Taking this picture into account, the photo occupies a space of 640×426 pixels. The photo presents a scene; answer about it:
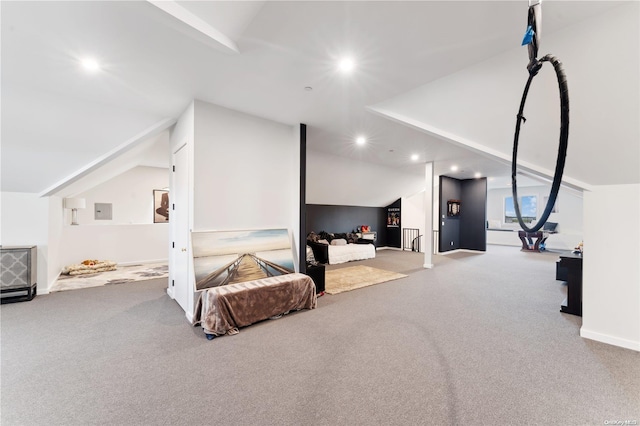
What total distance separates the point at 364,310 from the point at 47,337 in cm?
362

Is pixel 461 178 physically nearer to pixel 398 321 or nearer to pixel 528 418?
pixel 398 321

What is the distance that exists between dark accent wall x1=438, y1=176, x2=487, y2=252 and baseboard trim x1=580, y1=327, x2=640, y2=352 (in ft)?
19.7

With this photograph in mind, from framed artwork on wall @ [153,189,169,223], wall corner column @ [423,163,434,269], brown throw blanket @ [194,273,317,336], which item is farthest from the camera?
framed artwork on wall @ [153,189,169,223]

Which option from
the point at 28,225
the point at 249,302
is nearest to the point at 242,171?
the point at 249,302

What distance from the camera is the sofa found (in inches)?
279

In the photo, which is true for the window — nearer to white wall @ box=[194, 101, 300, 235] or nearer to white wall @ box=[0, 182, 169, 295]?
white wall @ box=[194, 101, 300, 235]

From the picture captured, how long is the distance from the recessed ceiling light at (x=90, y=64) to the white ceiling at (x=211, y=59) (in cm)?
6

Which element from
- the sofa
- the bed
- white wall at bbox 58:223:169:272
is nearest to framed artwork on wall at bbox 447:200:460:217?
the sofa

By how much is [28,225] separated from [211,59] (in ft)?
14.5

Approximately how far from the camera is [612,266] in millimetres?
2689

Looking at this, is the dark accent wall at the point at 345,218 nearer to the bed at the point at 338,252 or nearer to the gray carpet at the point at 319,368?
the bed at the point at 338,252

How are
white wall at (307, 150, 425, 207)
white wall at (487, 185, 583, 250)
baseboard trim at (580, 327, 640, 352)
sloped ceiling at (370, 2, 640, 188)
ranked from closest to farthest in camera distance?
sloped ceiling at (370, 2, 640, 188) → baseboard trim at (580, 327, 640, 352) → white wall at (307, 150, 425, 207) → white wall at (487, 185, 583, 250)

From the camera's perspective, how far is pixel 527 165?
299 centimetres

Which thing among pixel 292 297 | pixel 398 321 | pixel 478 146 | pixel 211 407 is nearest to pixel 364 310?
pixel 398 321
